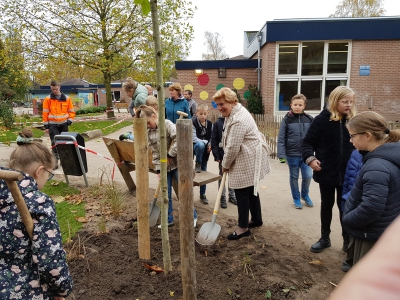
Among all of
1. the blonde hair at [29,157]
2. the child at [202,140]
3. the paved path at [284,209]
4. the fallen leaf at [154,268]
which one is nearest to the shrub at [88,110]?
the paved path at [284,209]

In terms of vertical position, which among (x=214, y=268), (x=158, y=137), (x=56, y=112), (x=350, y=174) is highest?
(x=56, y=112)

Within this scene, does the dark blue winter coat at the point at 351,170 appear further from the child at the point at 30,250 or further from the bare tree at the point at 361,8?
the bare tree at the point at 361,8

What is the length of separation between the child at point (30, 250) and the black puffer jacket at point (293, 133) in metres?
4.15

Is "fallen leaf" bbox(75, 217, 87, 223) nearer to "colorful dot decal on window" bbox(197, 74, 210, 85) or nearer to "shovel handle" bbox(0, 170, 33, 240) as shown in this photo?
"shovel handle" bbox(0, 170, 33, 240)

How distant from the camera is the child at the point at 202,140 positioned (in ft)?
17.6

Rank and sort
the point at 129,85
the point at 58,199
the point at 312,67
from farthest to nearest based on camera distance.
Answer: the point at 312,67 → the point at 129,85 → the point at 58,199

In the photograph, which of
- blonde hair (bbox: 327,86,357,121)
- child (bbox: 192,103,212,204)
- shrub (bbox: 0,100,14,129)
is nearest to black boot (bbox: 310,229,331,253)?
blonde hair (bbox: 327,86,357,121)

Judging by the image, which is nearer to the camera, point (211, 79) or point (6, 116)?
point (6, 116)

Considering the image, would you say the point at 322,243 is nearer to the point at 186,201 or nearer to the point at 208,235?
the point at 208,235

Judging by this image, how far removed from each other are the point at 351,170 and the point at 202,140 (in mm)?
2722

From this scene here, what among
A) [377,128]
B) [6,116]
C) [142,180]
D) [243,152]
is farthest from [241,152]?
[6,116]

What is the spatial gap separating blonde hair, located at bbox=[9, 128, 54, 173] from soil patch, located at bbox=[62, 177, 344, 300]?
5.13 ft

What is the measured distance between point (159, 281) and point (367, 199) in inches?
75.8

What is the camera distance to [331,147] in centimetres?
355
